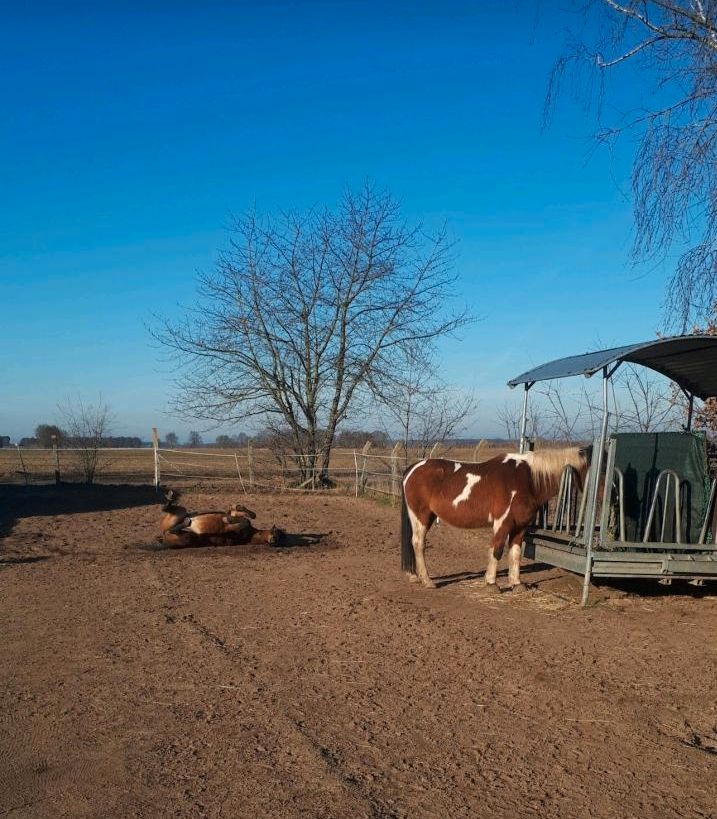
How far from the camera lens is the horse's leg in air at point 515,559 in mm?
8289

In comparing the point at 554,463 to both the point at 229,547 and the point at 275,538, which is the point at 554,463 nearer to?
the point at 275,538

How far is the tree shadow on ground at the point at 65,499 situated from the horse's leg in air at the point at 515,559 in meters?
8.70

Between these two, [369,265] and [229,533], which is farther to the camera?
[369,265]

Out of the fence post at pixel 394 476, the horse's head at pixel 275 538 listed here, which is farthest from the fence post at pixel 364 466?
the horse's head at pixel 275 538

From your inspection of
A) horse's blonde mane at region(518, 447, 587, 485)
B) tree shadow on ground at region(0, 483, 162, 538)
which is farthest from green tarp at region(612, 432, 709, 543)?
tree shadow on ground at region(0, 483, 162, 538)

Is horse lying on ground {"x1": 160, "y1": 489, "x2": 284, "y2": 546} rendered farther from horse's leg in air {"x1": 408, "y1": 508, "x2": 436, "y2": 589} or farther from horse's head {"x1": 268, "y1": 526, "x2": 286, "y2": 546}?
horse's leg in air {"x1": 408, "y1": 508, "x2": 436, "y2": 589}

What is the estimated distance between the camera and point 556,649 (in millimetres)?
6020

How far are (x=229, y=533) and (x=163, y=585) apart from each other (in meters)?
2.99

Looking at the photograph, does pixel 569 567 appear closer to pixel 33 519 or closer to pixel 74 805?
pixel 74 805

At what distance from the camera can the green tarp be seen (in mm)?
8062

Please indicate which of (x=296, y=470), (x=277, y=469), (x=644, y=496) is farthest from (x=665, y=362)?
(x=277, y=469)

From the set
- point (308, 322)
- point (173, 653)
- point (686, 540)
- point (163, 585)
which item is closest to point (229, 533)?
point (163, 585)

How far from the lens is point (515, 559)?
8367 millimetres

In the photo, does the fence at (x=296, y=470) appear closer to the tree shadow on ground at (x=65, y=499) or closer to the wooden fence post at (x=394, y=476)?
the wooden fence post at (x=394, y=476)
